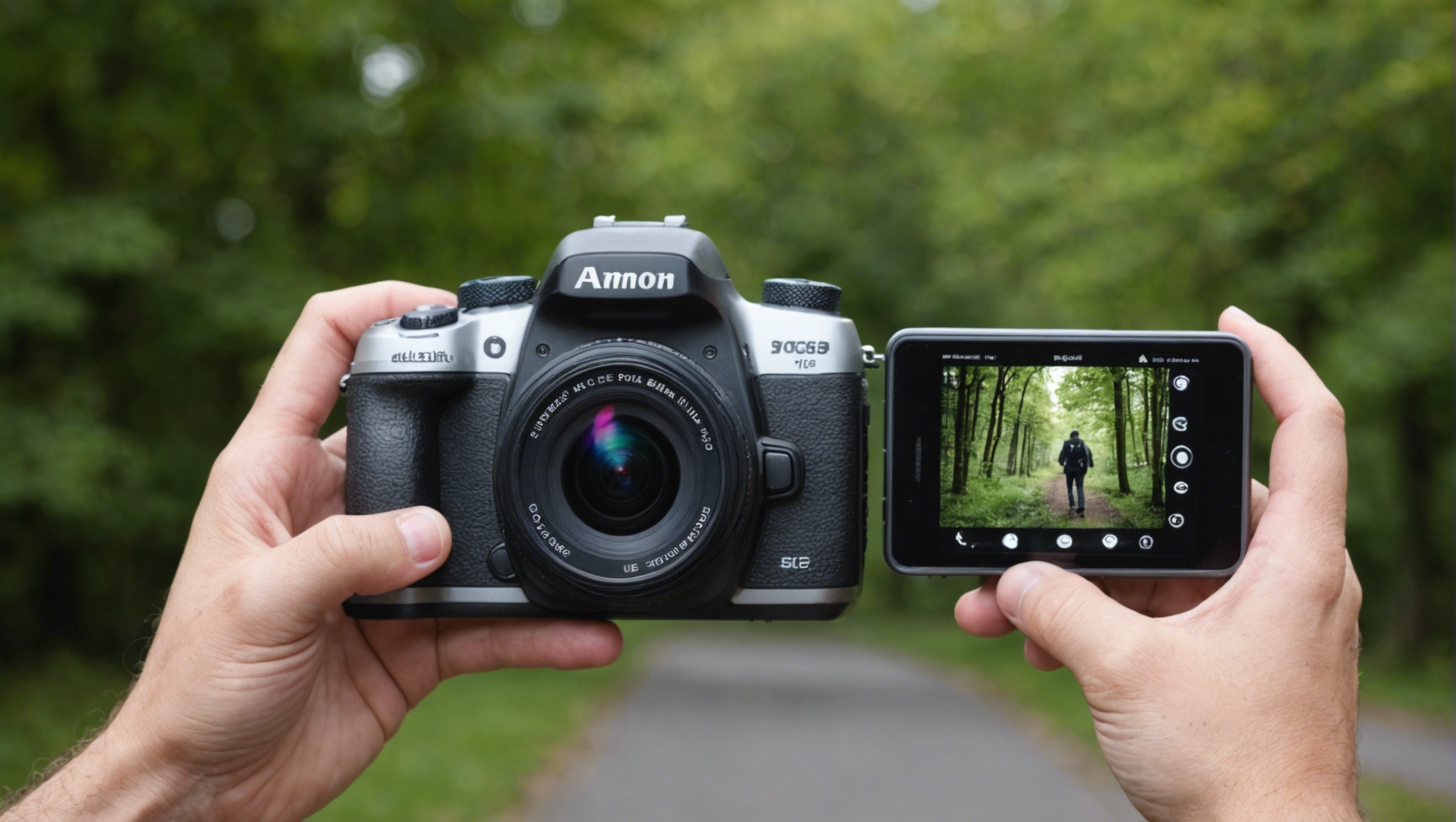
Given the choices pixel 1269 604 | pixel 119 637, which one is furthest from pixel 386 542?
pixel 119 637

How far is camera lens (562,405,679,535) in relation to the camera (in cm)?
219

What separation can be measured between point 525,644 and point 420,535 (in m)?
0.39

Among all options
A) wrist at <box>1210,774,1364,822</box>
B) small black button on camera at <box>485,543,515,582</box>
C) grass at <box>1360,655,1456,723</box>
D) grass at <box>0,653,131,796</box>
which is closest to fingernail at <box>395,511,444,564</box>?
small black button on camera at <box>485,543,515,582</box>

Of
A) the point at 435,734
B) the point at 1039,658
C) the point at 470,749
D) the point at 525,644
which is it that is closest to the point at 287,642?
the point at 525,644

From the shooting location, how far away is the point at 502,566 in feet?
7.39

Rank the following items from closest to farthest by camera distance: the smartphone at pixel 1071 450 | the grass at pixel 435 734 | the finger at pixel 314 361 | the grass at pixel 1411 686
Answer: the smartphone at pixel 1071 450, the finger at pixel 314 361, the grass at pixel 435 734, the grass at pixel 1411 686

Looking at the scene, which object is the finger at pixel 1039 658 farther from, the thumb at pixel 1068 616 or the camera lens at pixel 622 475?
the camera lens at pixel 622 475

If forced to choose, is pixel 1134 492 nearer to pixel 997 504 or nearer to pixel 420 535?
pixel 997 504

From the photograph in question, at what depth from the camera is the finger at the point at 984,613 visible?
2.22 meters

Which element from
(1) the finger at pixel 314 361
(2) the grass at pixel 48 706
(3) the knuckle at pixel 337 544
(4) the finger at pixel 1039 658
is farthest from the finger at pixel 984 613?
(2) the grass at pixel 48 706

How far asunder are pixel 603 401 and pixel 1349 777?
1.32 m

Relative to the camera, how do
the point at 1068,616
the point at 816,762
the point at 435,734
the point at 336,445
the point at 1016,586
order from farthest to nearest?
1. the point at 816,762
2. the point at 435,734
3. the point at 336,445
4. the point at 1016,586
5. the point at 1068,616

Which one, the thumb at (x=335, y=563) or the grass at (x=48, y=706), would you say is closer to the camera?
the thumb at (x=335, y=563)

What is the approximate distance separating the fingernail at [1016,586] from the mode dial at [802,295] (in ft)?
1.90
